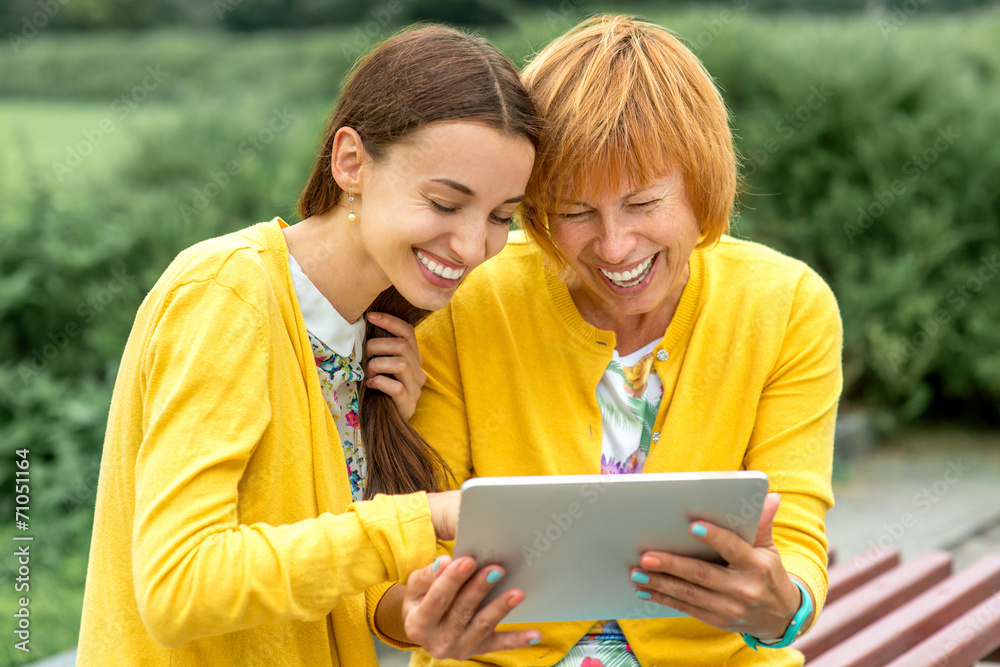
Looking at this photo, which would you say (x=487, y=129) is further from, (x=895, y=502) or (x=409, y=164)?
(x=895, y=502)

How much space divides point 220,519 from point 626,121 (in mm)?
1026

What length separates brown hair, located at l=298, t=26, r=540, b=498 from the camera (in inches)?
68.4

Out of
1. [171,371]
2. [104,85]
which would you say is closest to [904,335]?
[171,371]

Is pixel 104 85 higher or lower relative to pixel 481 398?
higher

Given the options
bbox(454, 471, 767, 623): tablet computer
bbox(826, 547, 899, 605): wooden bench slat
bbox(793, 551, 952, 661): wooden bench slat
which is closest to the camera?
bbox(454, 471, 767, 623): tablet computer

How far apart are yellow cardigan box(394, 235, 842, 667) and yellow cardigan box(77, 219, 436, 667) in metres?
0.40

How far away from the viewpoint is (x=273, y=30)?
1188 cm

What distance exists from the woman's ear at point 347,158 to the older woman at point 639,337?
0.36 m

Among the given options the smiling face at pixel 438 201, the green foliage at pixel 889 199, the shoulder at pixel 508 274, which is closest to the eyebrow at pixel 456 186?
the smiling face at pixel 438 201

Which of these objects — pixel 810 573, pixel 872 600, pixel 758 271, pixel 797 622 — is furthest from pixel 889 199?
pixel 797 622

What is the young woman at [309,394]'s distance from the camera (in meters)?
1.51

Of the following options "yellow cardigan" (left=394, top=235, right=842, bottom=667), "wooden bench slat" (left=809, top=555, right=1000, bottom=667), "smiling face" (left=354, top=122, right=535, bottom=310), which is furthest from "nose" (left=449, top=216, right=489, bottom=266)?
"wooden bench slat" (left=809, top=555, right=1000, bottom=667)

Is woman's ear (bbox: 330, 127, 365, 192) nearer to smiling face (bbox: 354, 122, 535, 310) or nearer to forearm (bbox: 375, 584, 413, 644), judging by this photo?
smiling face (bbox: 354, 122, 535, 310)

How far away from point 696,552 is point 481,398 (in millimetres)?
659
